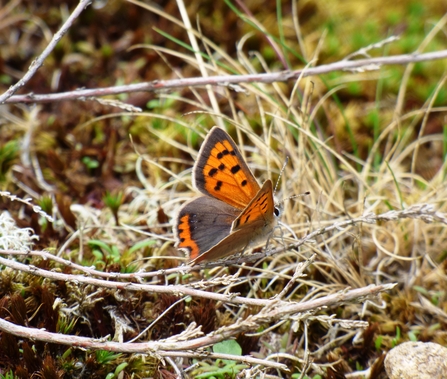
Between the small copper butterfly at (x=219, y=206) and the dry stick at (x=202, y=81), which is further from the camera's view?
the dry stick at (x=202, y=81)

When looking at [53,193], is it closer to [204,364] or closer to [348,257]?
[204,364]

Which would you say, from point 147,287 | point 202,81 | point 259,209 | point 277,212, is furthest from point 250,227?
point 202,81

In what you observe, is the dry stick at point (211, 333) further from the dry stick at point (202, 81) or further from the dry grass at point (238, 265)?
the dry stick at point (202, 81)

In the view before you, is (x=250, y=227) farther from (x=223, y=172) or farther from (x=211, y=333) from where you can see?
(x=211, y=333)

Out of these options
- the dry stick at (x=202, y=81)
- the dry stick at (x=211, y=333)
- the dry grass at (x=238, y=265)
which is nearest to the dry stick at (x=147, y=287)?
the dry grass at (x=238, y=265)

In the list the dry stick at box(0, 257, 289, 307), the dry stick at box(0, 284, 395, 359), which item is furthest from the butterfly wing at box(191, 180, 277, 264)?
the dry stick at box(0, 284, 395, 359)

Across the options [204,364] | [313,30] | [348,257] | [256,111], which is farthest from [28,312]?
[313,30]

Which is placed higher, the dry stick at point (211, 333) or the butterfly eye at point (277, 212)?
the butterfly eye at point (277, 212)

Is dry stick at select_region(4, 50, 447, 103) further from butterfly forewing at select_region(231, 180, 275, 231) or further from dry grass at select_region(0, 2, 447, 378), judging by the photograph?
butterfly forewing at select_region(231, 180, 275, 231)
